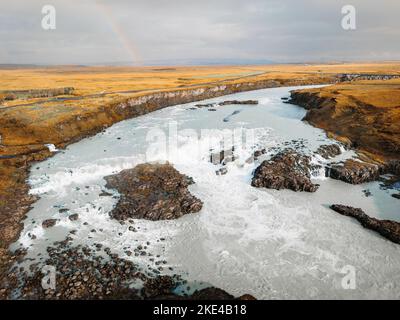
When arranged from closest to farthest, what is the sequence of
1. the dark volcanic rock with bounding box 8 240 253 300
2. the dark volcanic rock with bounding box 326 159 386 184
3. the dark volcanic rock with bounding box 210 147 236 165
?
the dark volcanic rock with bounding box 8 240 253 300 < the dark volcanic rock with bounding box 326 159 386 184 < the dark volcanic rock with bounding box 210 147 236 165

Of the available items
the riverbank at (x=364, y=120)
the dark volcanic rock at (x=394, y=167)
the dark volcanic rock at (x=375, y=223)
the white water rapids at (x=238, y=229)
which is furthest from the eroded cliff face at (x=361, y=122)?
the dark volcanic rock at (x=375, y=223)

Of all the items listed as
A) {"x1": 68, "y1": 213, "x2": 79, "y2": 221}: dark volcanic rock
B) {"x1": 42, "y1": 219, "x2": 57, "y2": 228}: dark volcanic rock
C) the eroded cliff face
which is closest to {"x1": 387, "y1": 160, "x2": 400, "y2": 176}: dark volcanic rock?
the eroded cliff face

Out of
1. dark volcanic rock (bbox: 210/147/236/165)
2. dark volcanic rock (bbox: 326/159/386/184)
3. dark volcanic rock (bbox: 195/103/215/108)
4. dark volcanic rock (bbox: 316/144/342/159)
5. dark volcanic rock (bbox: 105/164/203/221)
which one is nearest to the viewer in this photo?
dark volcanic rock (bbox: 105/164/203/221)

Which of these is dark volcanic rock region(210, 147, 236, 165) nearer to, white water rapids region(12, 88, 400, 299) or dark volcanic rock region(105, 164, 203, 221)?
white water rapids region(12, 88, 400, 299)

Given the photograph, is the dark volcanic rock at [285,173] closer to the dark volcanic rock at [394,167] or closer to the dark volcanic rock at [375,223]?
the dark volcanic rock at [375,223]

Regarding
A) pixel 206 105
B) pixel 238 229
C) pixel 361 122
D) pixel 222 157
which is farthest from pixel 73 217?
pixel 206 105
